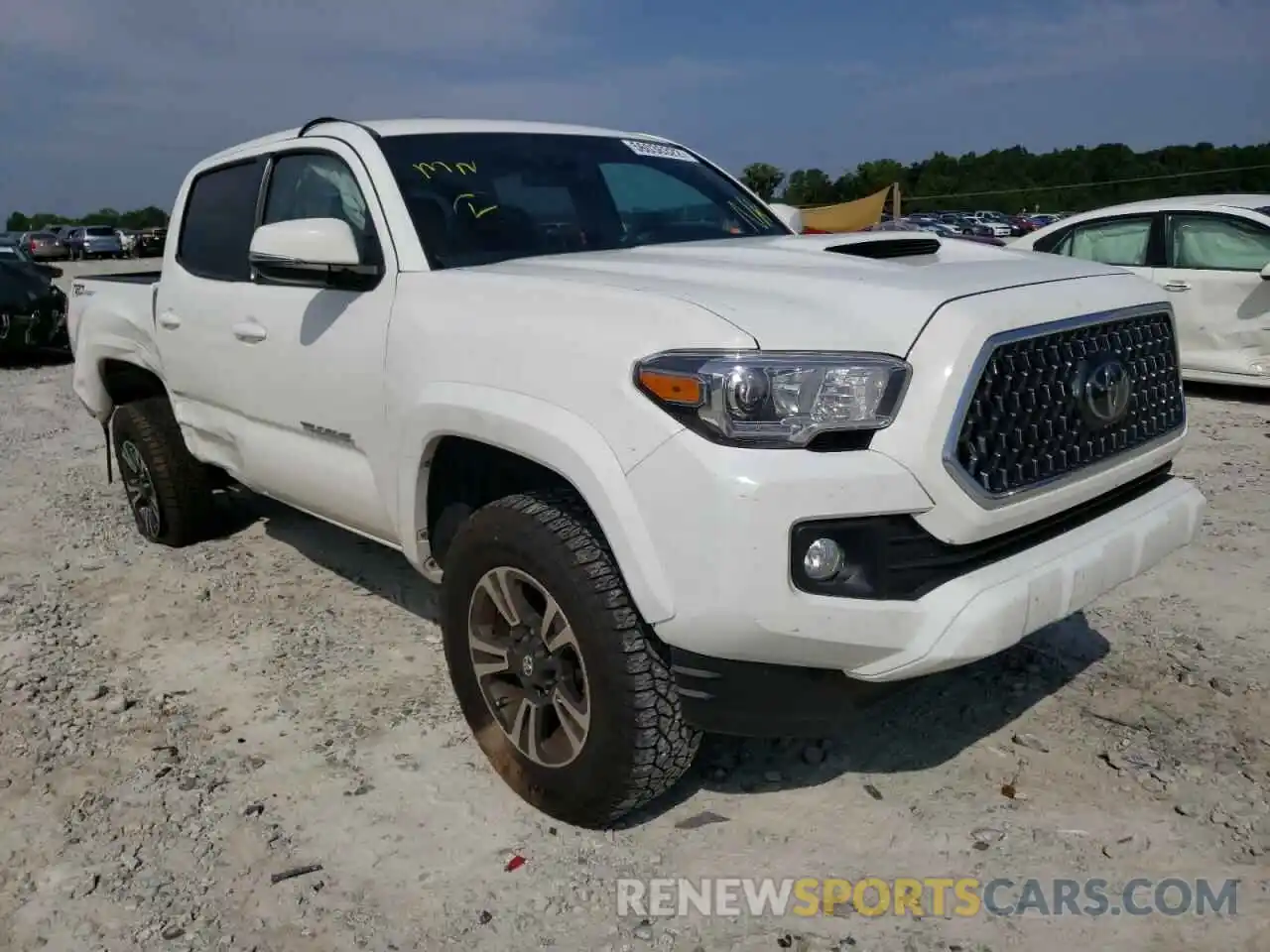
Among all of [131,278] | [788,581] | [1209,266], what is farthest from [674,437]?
[1209,266]

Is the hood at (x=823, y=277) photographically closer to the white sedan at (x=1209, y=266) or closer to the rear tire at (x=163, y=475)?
the rear tire at (x=163, y=475)

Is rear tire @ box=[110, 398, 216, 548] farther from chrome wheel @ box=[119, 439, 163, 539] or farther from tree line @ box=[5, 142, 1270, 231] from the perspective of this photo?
tree line @ box=[5, 142, 1270, 231]

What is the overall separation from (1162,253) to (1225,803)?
664 centimetres

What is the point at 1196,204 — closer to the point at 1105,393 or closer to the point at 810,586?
the point at 1105,393

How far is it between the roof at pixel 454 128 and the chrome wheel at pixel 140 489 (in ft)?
5.84

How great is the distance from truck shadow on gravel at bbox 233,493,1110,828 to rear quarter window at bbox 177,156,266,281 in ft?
8.37

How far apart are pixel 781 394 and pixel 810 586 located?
41 centimetres

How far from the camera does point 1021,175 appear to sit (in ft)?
246

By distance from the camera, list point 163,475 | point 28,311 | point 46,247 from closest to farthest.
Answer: point 163,475
point 28,311
point 46,247

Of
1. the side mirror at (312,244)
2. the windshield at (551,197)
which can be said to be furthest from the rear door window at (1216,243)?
the side mirror at (312,244)

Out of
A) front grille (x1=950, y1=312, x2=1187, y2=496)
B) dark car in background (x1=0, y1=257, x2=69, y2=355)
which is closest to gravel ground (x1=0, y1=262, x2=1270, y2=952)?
front grille (x1=950, y1=312, x2=1187, y2=496)

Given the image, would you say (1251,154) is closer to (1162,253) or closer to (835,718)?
(1162,253)

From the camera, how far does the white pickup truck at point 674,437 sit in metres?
2.22

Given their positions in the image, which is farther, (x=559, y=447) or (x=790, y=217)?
(x=790, y=217)
